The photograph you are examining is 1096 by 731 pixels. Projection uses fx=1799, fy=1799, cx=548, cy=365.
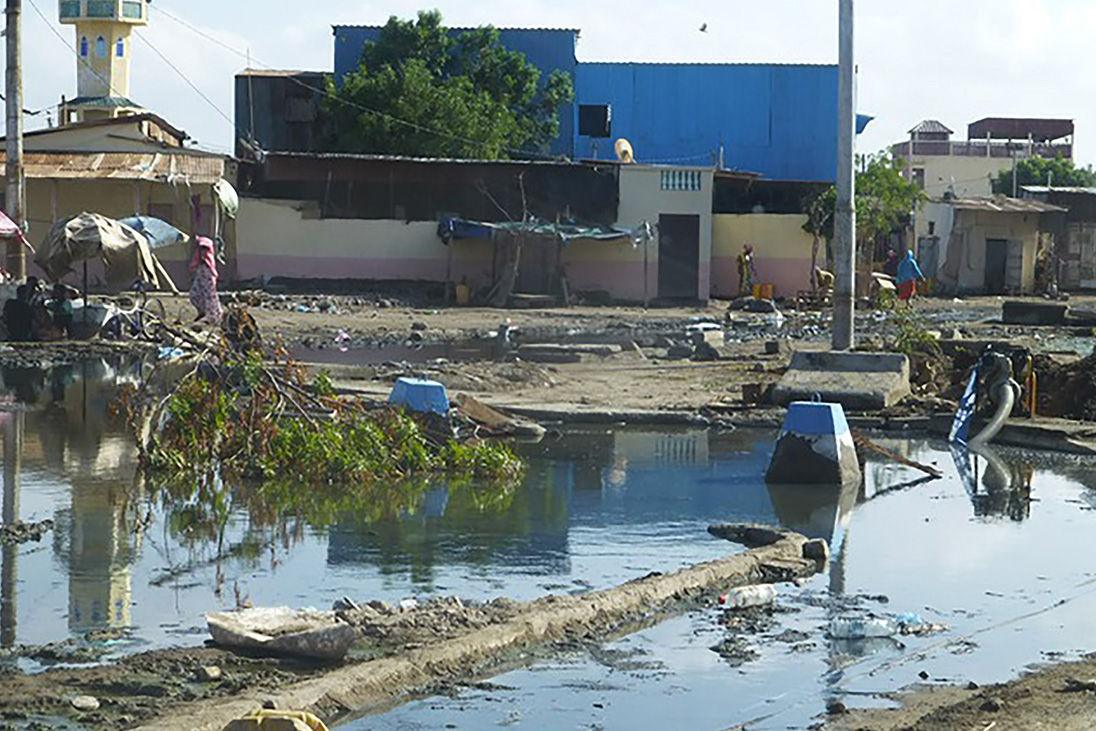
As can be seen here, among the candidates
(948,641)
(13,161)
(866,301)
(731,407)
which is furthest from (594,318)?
(948,641)

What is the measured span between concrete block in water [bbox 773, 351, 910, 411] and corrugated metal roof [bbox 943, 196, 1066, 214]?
1480 inches

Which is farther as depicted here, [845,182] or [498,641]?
[845,182]

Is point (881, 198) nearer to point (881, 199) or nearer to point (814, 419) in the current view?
point (881, 199)

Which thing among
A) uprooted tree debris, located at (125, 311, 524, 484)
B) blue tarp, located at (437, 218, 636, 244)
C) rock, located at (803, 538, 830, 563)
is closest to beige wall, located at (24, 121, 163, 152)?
blue tarp, located at (437, 218, 636, 244)

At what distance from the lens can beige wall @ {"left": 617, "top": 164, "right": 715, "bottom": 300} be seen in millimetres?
45781

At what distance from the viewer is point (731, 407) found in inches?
798

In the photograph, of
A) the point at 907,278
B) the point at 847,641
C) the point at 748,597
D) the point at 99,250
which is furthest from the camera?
the point at 907,278

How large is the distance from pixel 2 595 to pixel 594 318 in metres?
29.9

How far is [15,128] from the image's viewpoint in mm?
31797

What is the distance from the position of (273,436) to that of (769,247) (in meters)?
34.4

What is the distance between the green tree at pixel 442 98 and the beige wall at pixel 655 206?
734 cm

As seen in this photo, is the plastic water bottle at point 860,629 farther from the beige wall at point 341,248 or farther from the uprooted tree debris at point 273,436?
the beige wall at point 341,248

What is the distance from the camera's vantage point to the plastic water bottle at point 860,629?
945 centimetres

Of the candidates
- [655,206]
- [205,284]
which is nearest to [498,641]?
[205,284]
